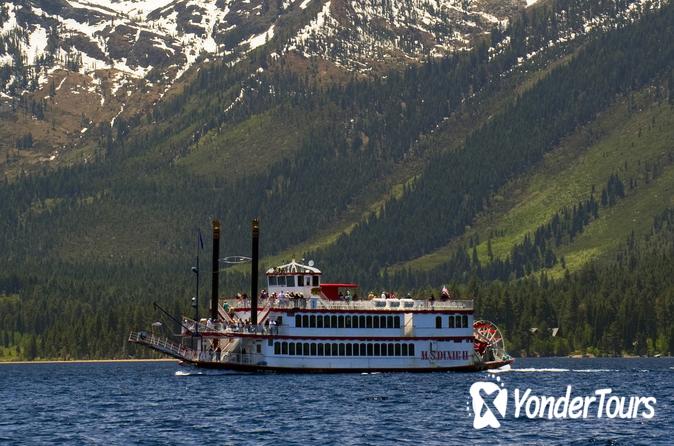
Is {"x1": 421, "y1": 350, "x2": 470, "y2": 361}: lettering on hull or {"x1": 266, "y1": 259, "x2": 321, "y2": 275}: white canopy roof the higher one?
{"x1": 266, "y1": 259, "x2": 321, "y2": 275}: white canopy roof

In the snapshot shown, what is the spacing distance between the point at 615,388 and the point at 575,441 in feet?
169

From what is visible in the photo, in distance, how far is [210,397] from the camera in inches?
5778

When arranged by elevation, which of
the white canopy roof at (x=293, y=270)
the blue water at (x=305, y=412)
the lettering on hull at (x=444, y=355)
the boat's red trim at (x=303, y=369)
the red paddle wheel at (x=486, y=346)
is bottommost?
the blue water at (x=305, y=412)

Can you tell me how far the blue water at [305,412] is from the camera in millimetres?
112125

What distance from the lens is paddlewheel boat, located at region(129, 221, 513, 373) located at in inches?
7008

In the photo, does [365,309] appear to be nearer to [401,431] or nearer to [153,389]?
[153,389]

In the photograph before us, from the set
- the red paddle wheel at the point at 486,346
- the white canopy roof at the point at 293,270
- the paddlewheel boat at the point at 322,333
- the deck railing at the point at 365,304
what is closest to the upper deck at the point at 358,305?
the deck railing at the point at 365,304

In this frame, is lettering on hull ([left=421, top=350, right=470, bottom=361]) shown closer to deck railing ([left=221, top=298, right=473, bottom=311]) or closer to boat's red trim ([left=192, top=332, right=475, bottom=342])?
boat's red trim ([left=192, top=332, right=475, bottom=342])

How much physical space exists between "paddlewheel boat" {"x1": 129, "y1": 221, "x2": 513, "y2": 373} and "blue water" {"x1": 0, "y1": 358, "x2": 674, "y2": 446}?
3.27 metres

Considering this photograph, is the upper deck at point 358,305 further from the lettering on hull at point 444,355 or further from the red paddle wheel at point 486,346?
the red paddle wheel at point 486,346

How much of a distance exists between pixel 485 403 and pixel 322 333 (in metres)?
43.2

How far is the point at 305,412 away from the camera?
130375 millimetres

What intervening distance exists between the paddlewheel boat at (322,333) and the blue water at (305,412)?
10.7 ft

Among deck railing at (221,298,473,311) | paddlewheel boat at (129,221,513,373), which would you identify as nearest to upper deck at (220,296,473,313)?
deck railing at (221,298,473,311)
